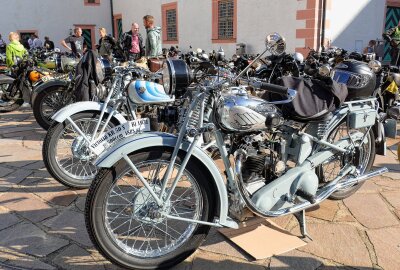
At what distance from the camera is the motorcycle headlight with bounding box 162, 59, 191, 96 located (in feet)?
8.01

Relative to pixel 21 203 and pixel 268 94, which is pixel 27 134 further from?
pixel 268 94

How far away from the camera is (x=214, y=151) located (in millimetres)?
3186

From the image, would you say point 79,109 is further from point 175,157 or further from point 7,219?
point 175,157

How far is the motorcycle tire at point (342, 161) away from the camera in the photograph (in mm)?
3111

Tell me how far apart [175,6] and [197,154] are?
48.1 ft

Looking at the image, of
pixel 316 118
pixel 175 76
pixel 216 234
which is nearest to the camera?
pixel 175 76

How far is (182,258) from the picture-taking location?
2.47 metres

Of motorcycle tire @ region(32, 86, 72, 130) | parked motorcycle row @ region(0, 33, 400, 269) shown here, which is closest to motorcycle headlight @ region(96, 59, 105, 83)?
parked motorcycle row @ region(0, 33, 400, 269)

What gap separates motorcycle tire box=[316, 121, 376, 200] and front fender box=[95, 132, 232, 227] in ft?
3.58

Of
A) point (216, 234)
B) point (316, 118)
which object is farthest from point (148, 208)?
point (316, 118)

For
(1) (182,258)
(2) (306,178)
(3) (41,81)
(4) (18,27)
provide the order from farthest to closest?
(4) (18,27), (3) (41,81), (2) (306,178), (1) (182,258)

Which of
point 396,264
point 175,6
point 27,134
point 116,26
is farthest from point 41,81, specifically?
point 116,26

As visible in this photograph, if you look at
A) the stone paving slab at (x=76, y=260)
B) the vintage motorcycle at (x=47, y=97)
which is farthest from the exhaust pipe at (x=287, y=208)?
the vintage motorcycle at (x=47, y=97)

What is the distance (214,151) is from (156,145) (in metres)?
1.01
